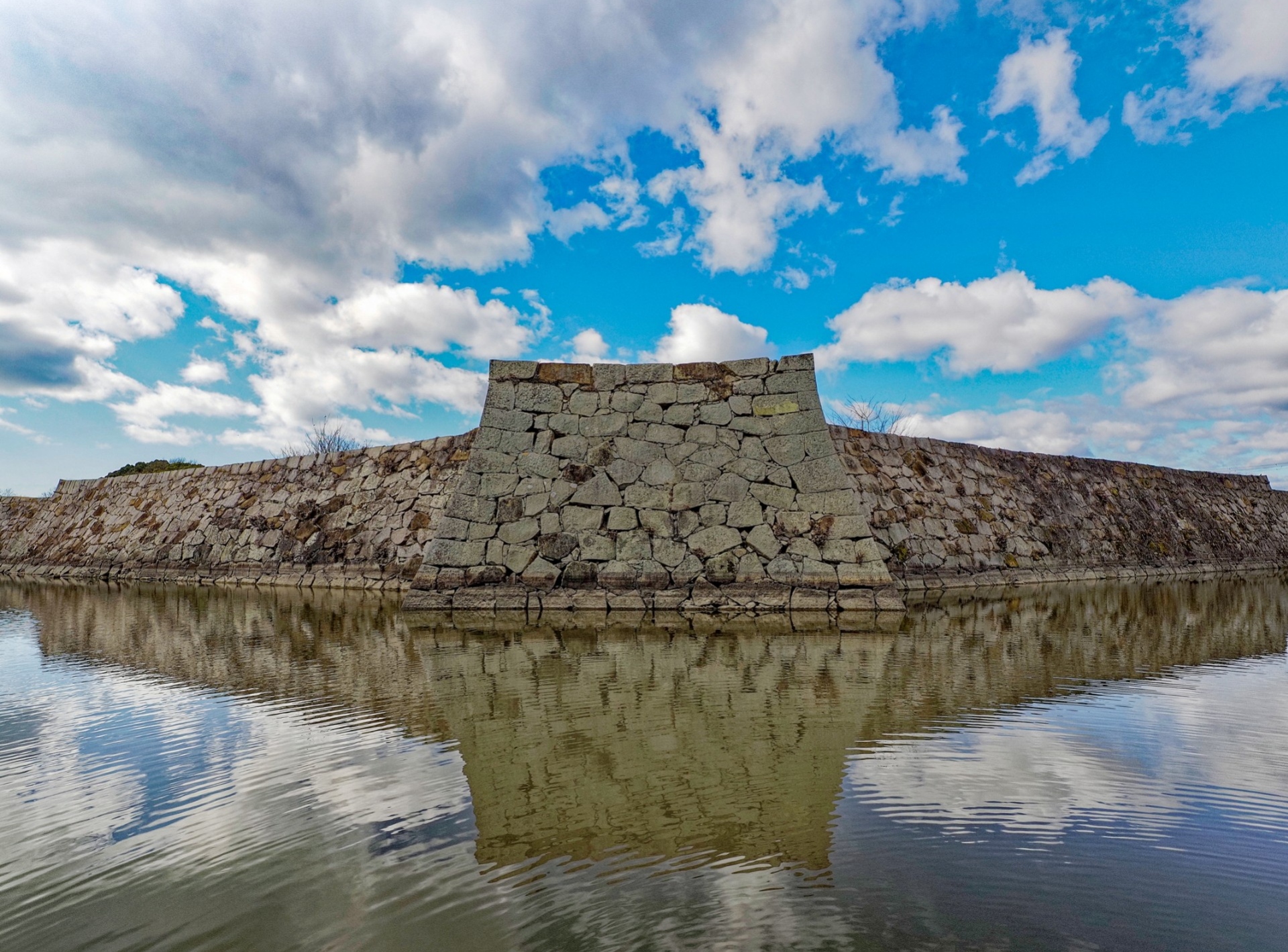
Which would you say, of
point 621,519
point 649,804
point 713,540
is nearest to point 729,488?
point 713,540

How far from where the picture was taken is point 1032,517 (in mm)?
14328

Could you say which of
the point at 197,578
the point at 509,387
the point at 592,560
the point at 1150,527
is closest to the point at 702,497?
the point at 592,560

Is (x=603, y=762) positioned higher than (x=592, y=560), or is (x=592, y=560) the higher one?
(x=592, y=560)

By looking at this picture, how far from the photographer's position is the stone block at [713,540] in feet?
28.7

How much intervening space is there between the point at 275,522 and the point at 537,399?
8163mm

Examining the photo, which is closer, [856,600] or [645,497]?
[856,600]

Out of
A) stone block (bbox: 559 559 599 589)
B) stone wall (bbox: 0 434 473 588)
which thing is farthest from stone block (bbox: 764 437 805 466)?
stone wall (bbox: 0 434 473 588)

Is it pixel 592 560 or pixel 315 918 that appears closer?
pixel 315 918

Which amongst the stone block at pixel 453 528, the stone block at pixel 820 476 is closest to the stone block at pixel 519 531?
the stone block at pixel 453 528

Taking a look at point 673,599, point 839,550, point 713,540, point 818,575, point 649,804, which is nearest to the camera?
point 649,804

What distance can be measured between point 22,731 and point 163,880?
222 centimetres

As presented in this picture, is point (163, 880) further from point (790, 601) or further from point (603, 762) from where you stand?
point (790, 601)

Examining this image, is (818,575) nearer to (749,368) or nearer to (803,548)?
(803,548)

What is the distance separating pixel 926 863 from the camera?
1775 millimetres
